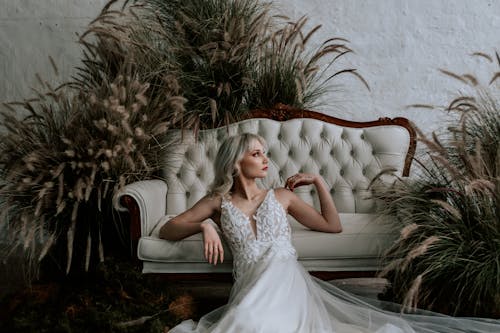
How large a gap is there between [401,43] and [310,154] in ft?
4.20

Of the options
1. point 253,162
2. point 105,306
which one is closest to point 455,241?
point 253,162

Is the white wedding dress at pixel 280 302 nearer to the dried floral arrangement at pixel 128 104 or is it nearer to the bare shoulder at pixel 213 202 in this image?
the bare shoulder at pixel 213 202

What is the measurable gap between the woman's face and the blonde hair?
0.06 ft

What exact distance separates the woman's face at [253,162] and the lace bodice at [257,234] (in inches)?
5.3

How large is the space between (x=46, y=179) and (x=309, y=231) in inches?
58.1

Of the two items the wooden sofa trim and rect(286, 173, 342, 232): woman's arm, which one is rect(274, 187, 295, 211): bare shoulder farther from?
the wooden sofa trim

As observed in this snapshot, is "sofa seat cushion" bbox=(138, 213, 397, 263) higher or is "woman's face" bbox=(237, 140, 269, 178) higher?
"woman's face" bbox=(237, 140, 269, 178)

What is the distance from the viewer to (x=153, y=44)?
4047 millimetres

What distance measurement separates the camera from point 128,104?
345 cm

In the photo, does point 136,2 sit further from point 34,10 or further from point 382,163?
point 382,163

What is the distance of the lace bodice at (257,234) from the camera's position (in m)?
2.62

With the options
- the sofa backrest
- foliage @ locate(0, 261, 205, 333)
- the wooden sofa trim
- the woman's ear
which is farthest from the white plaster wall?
foliage @ locate(0, 261, 205, 333)

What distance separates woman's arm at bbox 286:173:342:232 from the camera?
2926 mm

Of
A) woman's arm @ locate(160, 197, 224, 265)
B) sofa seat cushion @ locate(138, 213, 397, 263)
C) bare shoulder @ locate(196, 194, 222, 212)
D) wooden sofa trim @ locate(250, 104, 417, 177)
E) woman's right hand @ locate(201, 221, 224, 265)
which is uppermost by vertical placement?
wooden sofa trim @ locate(250, 104, 417, 177)
